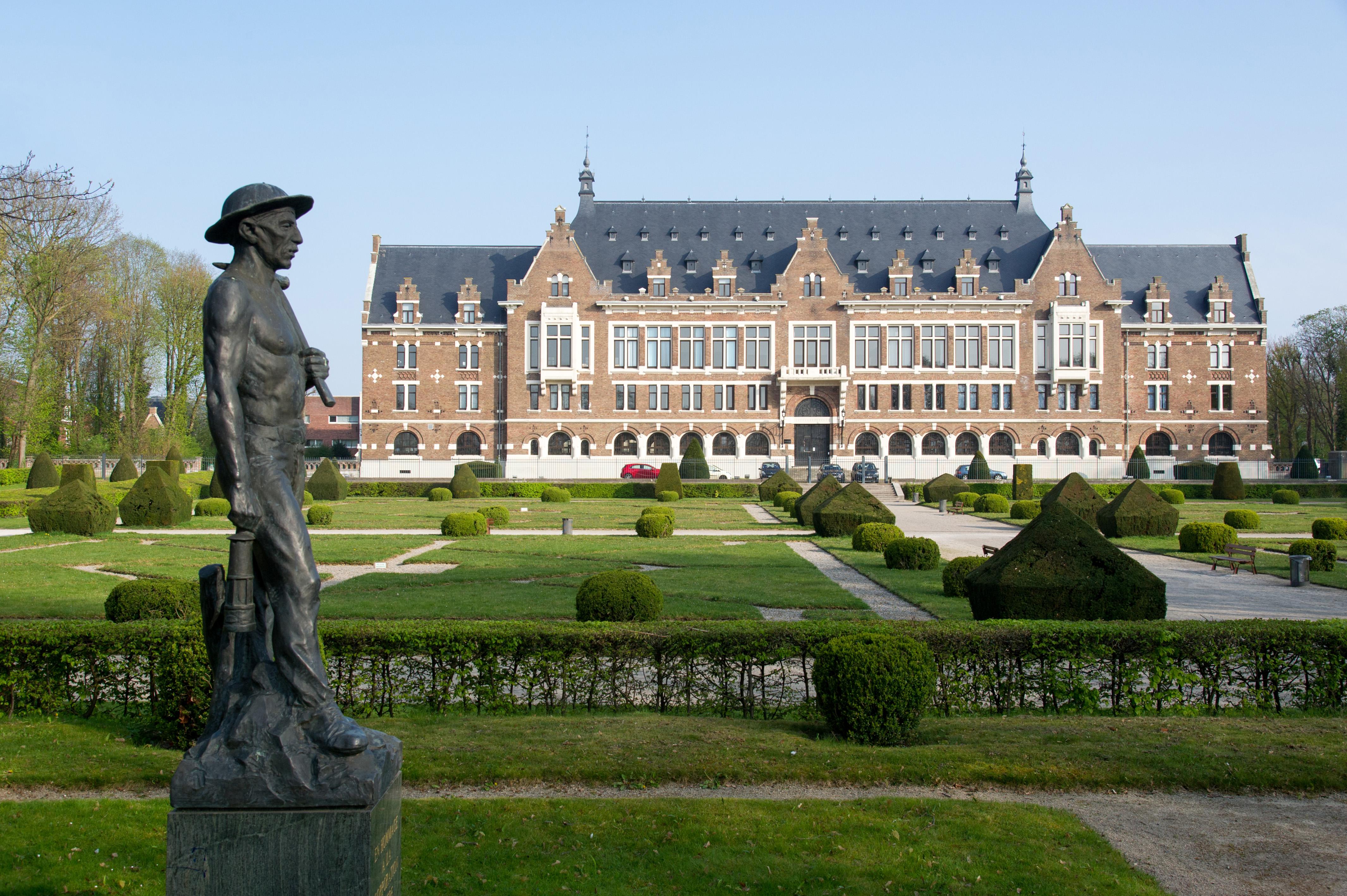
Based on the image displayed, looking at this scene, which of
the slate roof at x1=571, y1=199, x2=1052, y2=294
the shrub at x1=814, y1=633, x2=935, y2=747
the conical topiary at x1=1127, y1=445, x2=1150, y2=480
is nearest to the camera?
the shrub at x1=814, y1=633, x2=935, y2=747

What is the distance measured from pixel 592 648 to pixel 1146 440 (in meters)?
55.3

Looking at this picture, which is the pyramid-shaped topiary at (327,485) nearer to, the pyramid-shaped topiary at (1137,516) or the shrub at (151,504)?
the shrub at (151,504)

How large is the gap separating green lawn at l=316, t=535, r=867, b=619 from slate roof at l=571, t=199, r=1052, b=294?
121 feet

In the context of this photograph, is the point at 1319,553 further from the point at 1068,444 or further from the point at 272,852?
the point at 1068,444

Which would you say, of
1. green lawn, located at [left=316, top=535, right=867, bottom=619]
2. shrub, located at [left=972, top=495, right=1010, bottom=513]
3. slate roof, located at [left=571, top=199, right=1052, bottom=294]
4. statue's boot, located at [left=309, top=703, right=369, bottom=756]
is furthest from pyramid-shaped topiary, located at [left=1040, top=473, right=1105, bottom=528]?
slate roof, located at [left=571, top=199, right=1052, bottom=294]

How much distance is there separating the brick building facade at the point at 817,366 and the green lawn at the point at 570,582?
32764mm

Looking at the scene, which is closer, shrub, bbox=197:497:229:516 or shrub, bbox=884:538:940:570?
shrub, bbox=884:538:940:570

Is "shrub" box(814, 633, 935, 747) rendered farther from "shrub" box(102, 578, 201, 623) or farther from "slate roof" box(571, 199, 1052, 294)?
"slate roof" box(571, 199, 1052, 294)

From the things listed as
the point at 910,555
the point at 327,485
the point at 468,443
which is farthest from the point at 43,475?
the point at 910,555

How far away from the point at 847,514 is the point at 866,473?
27.8 m

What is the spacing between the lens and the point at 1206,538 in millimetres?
20672

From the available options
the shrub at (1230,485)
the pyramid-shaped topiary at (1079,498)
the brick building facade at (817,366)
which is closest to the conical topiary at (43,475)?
the brick building facade at (817,366)

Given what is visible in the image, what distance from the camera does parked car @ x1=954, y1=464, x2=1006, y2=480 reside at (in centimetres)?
4969

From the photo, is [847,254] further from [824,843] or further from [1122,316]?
[824,843]
